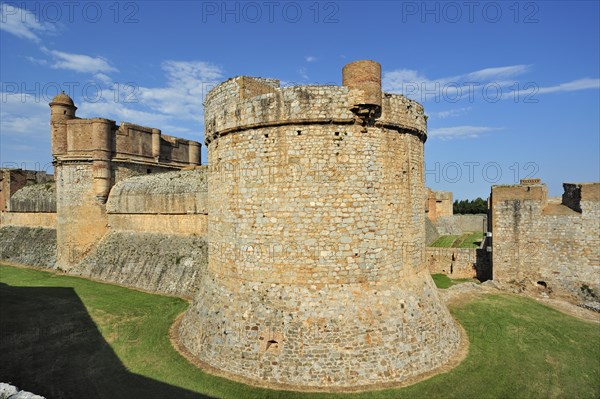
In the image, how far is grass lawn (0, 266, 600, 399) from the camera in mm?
8953

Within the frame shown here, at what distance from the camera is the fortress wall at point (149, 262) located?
58.9 feet

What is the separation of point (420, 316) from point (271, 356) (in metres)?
4.49

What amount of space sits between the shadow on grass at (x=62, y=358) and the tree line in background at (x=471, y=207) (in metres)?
67.3

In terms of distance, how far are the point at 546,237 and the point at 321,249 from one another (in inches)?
582

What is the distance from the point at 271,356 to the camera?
9430mm

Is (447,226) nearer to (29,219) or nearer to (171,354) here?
(171,354)

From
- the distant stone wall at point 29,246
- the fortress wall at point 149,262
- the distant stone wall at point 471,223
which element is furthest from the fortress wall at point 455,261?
the distant stone wall at point 29,246

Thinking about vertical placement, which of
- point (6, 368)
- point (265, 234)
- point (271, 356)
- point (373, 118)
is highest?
point (373, 118)

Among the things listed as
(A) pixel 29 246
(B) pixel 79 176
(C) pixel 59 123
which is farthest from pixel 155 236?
(A) pixel 29 246

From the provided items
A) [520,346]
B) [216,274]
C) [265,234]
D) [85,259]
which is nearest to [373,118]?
[265,234]

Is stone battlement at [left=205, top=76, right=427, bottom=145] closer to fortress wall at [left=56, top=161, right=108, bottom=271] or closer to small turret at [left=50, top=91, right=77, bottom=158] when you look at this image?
fortress wall at [left=56, top=161, right=108, bottom=271]

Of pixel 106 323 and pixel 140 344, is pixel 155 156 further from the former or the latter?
pixel 140 344

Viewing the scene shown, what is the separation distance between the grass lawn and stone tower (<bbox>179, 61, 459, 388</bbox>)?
30.8 inches

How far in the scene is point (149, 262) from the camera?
19844 mm
